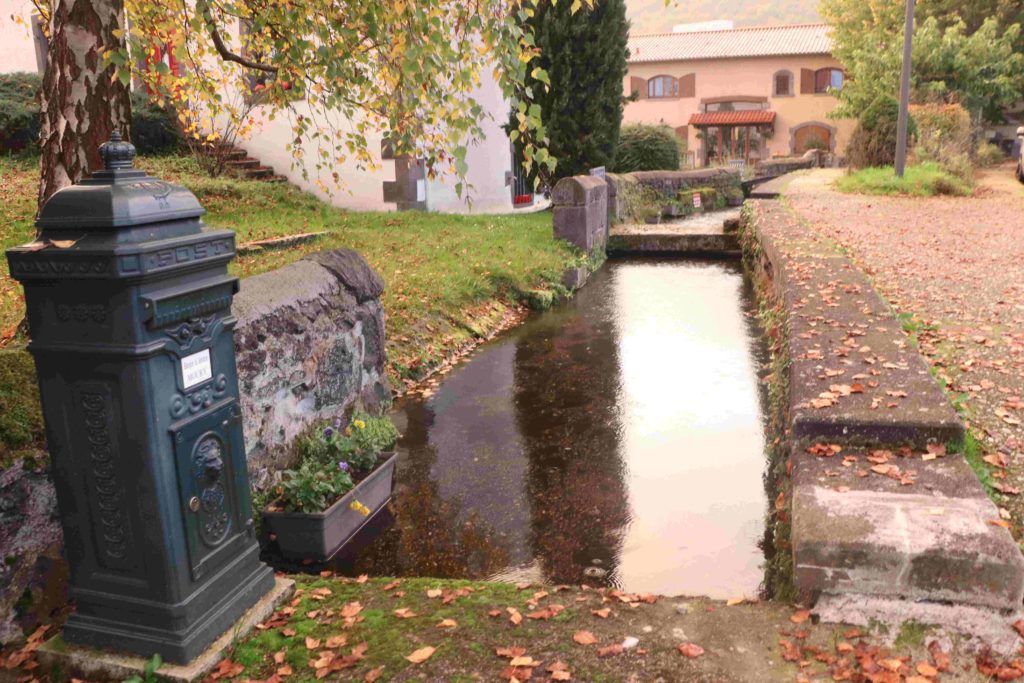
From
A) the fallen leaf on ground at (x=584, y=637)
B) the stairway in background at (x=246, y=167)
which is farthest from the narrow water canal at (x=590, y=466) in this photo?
the stairway in background at (x=246, y=167)

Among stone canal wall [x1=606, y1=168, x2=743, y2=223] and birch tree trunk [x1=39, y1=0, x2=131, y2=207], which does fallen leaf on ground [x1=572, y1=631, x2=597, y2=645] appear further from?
stone canal wall [x1=606, y1=168, x2=743, y2=223]

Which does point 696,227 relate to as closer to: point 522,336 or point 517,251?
point 517,251

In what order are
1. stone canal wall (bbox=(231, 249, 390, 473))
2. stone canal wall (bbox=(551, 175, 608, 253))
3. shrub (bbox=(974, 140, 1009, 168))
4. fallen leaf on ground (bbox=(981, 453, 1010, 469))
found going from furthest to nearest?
shrub (bbox=(974, 140, 1009, 168)) → stone canal wall (bbox=(551, 175, 608, 253)) → stone canal wall (bbox=(231, 249, 390, 473)) → fallen leaf on ground (bbox=(981, 453, 1010, 469))

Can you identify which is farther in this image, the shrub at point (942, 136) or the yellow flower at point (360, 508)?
the shrub at point (942, 136)

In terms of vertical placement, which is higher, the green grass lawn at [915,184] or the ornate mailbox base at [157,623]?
the green grass lawn at [915,184]

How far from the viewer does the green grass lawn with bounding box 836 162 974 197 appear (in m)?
18.5

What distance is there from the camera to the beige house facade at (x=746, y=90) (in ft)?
140

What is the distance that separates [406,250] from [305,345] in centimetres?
621

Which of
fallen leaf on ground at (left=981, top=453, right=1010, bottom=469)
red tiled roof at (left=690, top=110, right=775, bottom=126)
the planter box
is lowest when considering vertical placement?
the planter box

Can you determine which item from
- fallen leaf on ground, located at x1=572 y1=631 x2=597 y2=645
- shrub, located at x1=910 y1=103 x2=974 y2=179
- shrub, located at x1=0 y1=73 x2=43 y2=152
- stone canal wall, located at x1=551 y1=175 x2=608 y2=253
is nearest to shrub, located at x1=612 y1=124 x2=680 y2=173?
shrub, located at x1=910 y1=103 x2=974 y2=179

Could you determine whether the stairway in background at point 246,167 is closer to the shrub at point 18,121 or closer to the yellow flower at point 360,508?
the shrub at point 18,121

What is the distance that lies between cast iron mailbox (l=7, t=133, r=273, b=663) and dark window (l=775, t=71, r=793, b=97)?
44.7 metres

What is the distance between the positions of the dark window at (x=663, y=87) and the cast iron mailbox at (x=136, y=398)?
150 ft

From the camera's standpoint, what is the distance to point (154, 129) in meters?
14.9
